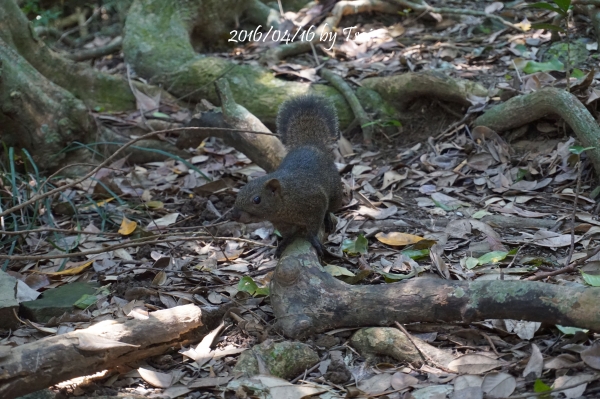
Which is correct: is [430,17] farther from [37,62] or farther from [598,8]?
[37,62]

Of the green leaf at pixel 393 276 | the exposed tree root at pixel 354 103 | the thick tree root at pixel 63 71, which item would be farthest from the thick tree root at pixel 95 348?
the thick tree root at pixel 63 71

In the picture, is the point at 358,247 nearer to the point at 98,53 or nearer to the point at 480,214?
the point at 480,214

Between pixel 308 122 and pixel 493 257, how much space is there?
2189 millimetres

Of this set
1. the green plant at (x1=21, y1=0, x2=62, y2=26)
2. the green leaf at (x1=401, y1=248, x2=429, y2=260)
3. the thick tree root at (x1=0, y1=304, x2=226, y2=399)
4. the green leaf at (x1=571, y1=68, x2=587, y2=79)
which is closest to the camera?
the thick tree root at (x1=0, y1=304, x2=226, y2=399)

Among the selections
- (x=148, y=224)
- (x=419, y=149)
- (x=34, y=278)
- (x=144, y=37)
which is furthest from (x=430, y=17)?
(x=34, y=278)

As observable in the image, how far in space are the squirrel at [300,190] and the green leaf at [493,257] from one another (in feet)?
3.73

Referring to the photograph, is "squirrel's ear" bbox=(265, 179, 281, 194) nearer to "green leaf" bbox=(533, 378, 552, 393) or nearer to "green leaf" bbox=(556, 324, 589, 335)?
"green leaf" bbox=(556, 324, 589, 335)

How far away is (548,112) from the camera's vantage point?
5789mm

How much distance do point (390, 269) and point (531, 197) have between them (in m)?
1.70

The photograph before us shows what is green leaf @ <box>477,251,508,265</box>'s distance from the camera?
14.5 ft

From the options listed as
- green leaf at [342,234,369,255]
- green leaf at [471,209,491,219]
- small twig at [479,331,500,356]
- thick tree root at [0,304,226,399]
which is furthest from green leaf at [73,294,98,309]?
green leaf at [471,209,491,219]

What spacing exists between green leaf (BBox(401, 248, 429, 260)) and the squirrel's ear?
3.48 ft

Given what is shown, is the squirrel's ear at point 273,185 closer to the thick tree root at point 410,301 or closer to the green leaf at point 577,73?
the thick tree root at point 410,301

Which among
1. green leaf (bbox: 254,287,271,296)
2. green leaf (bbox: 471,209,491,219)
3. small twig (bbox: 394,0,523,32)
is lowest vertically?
green leaf (bbox: 471,209,491,219)
